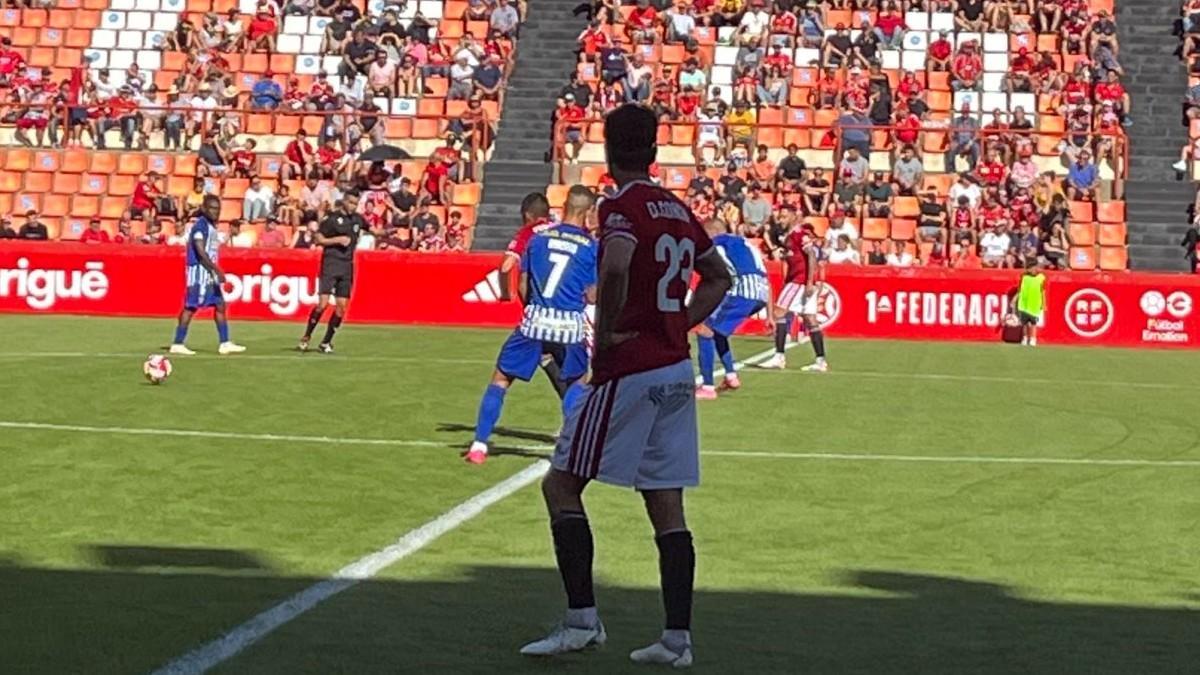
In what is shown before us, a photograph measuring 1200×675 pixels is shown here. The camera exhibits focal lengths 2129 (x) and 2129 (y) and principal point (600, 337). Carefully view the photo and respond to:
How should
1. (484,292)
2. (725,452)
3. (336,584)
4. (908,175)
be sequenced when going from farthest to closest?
(908,175), (484,292), (725,452), (336,584)

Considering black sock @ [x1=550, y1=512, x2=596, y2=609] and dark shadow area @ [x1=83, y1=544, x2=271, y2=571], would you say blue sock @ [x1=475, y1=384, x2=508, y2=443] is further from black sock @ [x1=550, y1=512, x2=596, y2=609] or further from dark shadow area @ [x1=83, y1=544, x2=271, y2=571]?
black sock @ [x1=550, y1=512, x2=596, y2=609]

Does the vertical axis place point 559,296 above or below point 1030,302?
above

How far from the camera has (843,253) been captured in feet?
114

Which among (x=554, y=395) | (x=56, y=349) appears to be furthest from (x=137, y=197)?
(x=554, y=395)

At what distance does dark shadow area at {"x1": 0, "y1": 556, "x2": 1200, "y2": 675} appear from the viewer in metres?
7.69

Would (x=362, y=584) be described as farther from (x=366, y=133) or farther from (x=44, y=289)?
(x=366, y=133)

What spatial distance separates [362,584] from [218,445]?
19.0ft

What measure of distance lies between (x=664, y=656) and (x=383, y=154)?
3015 cm

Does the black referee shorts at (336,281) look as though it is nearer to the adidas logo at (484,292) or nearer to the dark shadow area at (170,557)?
the adidas logo at (484,292)

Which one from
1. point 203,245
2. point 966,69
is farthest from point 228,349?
point 966,69

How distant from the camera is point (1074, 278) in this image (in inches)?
1330

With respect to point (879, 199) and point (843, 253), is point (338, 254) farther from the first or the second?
point (879, 199)

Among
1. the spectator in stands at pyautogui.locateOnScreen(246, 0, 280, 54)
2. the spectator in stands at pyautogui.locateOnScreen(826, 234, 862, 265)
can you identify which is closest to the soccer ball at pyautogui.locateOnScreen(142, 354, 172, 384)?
the spectator in stands at pyautogui.locateOnScreen(826, 234, 862, 265)

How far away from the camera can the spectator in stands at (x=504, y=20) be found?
137 ft
